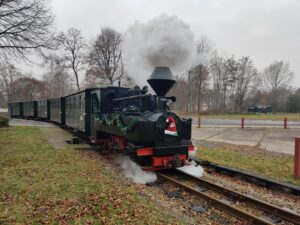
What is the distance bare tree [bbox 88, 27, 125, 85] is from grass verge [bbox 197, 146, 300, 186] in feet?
84.5

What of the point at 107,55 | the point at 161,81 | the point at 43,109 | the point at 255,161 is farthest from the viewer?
the point at 107,55

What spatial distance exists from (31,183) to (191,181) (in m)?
3.91

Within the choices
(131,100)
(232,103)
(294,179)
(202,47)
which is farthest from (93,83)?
(294,179)

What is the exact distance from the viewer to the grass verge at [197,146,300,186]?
24.6 ft

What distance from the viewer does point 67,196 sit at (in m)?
5.27

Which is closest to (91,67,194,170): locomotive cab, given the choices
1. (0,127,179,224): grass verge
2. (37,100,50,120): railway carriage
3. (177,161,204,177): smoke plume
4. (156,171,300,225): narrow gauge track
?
(177,161,204,177): smoke plume

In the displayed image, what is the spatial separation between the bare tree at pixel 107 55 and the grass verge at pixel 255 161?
25.8m

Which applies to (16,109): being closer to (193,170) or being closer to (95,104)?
(95,104)

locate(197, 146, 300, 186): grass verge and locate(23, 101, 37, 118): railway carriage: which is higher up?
locate(23, 101, 37, 118): railway carriage

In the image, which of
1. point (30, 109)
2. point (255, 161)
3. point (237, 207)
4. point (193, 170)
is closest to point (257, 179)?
point (193, 170)

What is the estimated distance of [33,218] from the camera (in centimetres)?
426

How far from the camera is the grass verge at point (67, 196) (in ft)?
14.2

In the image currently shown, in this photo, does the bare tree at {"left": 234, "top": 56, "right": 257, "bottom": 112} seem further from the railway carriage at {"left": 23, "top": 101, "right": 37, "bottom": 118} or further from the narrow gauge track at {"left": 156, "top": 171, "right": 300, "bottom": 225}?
the narrow gauge track at {"left": 156, "top": 171, "right": 300, "bottom": 225}

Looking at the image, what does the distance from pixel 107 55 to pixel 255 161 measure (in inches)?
1148
